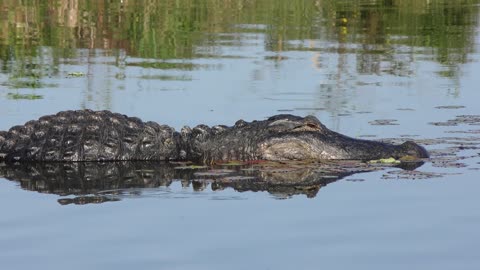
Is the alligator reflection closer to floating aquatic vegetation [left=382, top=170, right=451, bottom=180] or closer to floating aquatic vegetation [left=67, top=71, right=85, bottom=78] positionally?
floating aquatic vegetation [left=382, top=170, right=451, bottom=180]

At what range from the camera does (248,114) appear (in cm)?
1282

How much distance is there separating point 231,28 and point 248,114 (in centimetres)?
832

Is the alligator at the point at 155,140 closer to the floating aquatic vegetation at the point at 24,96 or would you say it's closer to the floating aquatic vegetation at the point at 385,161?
the floating aquatic vegetation at the point at 385,161

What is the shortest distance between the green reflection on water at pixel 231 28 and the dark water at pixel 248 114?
52 millimetres

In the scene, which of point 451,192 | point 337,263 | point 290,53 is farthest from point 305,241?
point 290,53

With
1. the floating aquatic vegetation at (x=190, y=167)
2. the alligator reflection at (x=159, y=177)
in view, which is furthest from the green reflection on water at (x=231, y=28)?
the floating aquatic vegetation at (x=190, y=167)

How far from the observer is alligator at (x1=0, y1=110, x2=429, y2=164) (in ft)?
36.1

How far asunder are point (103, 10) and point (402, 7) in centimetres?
575

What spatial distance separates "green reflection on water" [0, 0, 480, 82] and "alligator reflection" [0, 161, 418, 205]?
491 centimetres

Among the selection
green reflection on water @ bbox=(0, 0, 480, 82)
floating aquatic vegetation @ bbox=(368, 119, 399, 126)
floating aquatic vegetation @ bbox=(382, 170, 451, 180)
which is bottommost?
floating aquatic vegetation @ bbox=(382, 170, 451, 180)

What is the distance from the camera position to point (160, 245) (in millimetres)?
7684

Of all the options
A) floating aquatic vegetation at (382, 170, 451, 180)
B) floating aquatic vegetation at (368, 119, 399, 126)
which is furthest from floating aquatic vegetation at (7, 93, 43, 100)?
floating aquatic vegetation at (382, 170, 451, 180)

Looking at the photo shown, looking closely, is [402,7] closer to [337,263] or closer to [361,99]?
[361,99]

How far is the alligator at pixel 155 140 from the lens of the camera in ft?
36.1
